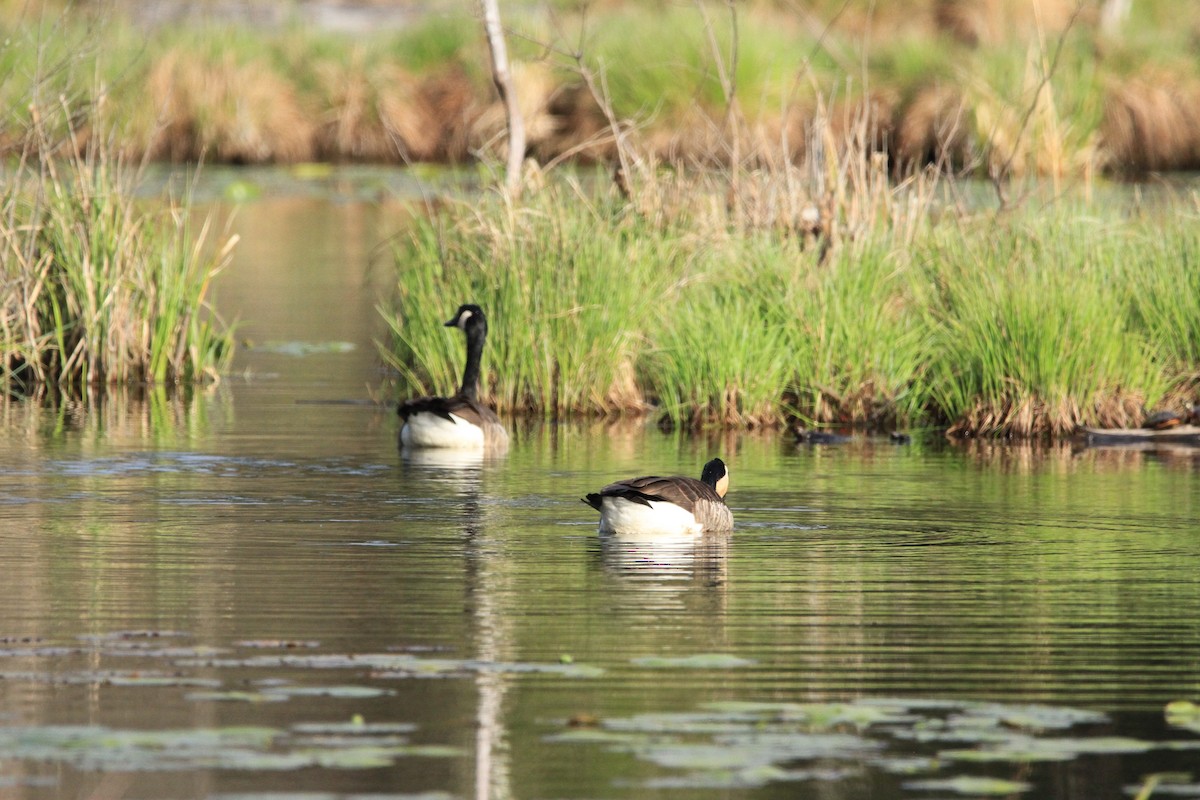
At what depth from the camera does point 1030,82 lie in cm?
3425

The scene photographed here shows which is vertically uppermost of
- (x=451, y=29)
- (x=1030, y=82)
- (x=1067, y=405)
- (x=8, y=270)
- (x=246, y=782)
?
(x=451, y=29)

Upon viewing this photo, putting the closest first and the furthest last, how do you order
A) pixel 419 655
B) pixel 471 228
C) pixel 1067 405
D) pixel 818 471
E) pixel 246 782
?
1. pixel 246 782
2. pixel 419 655
3. pixel 818 471
4. pixel 1067 405
5. pixel 471 228

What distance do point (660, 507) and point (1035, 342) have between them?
18.0 feet

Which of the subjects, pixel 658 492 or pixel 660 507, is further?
pixel 660 507

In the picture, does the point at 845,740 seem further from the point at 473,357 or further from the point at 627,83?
the point at 627,83

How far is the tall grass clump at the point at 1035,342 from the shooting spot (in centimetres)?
1570

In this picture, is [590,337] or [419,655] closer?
[419,655]

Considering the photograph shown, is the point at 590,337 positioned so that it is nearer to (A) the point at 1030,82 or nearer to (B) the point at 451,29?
(A) the point at 1030,82

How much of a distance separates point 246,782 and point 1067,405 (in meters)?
10.9

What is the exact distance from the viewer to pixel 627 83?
3941 centimetres

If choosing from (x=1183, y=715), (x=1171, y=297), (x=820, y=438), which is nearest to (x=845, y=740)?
(x=1183, y=715)

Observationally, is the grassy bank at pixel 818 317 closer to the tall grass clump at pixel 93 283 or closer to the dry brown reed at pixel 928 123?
the tall grass clump at pixel 93 283

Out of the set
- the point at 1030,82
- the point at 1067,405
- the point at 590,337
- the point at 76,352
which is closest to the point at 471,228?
the point at 590,337

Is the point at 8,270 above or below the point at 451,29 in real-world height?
below
